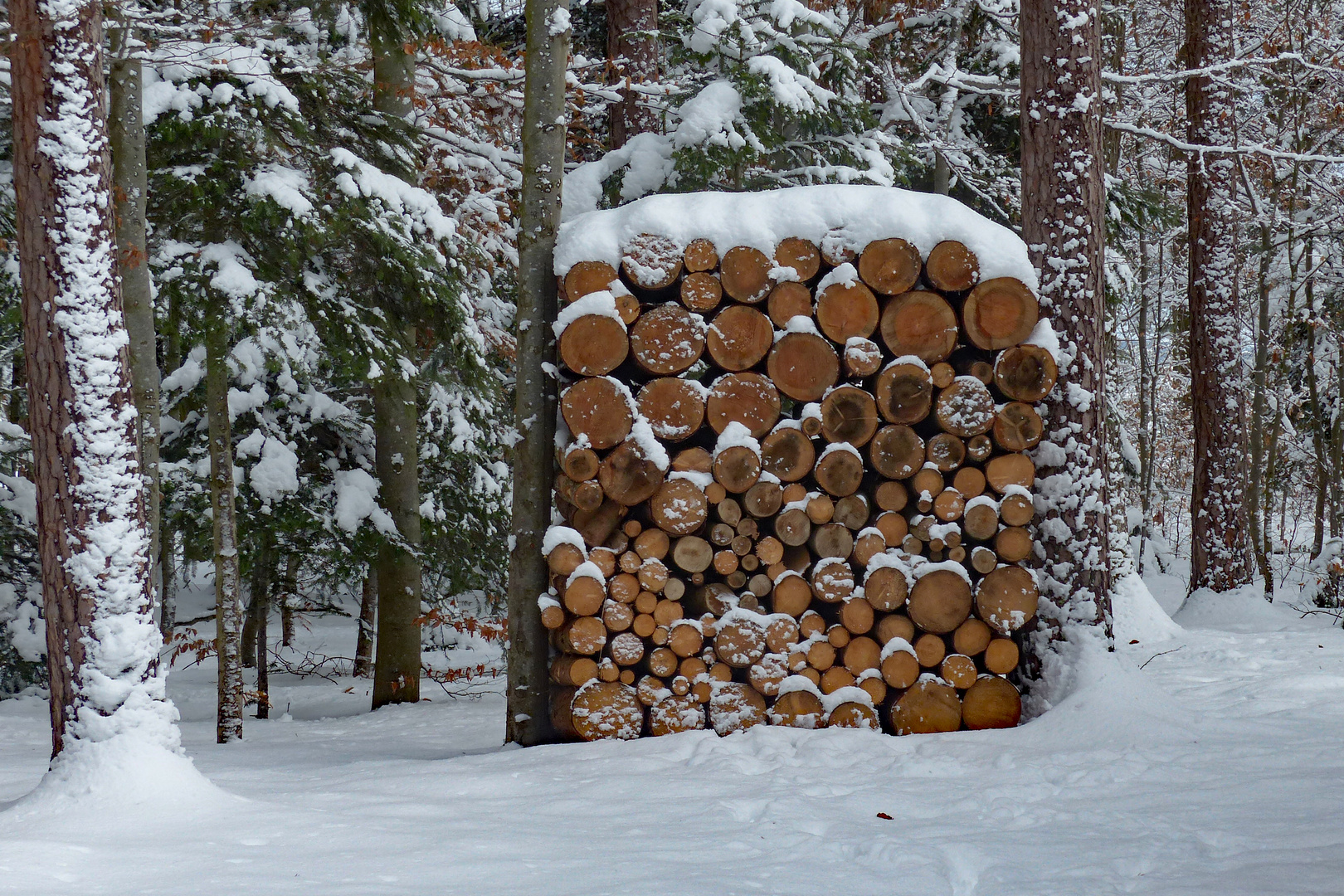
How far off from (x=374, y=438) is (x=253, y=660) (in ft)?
20.0

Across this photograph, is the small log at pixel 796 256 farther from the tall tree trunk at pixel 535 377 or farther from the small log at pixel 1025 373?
the tall tree trunk at pixel 535 377

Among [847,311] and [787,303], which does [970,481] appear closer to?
[847,311]

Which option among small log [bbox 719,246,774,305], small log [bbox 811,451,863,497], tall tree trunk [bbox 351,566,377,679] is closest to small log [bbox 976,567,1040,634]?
small log [bbox 811,451,863,497]

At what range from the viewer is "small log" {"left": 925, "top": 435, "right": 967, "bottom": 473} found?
4734mm

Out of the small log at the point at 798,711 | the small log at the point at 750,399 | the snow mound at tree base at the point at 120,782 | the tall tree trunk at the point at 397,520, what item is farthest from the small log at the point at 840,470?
the tall tree trunk at the point at 397,520

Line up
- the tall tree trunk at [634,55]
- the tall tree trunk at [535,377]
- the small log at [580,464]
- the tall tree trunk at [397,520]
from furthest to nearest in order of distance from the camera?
the tall tree trunk at [634,55] → the tall tree trunk at [397,520] → the tall tree trunk at [535,377] → the small log at [580,464]

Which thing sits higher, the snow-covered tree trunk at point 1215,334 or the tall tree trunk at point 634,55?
the tall tree trunk at point 634,55

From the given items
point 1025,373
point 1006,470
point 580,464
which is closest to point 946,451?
point 1006,470

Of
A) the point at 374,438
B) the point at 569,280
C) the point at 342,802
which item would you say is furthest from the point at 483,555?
the point at 342,802

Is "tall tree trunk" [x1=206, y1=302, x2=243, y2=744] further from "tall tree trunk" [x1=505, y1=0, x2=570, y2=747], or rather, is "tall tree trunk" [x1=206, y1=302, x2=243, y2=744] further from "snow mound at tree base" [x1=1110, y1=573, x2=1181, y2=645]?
"snow mound at tree base" [x1=1110, y1=573, x2=1181, y2=645]

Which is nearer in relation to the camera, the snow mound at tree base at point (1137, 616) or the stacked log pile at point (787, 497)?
the stacked log pile at point (787, 497)

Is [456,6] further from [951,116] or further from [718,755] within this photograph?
[718,755]

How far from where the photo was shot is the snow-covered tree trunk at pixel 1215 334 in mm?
8422

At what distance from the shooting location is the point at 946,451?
187 inches
